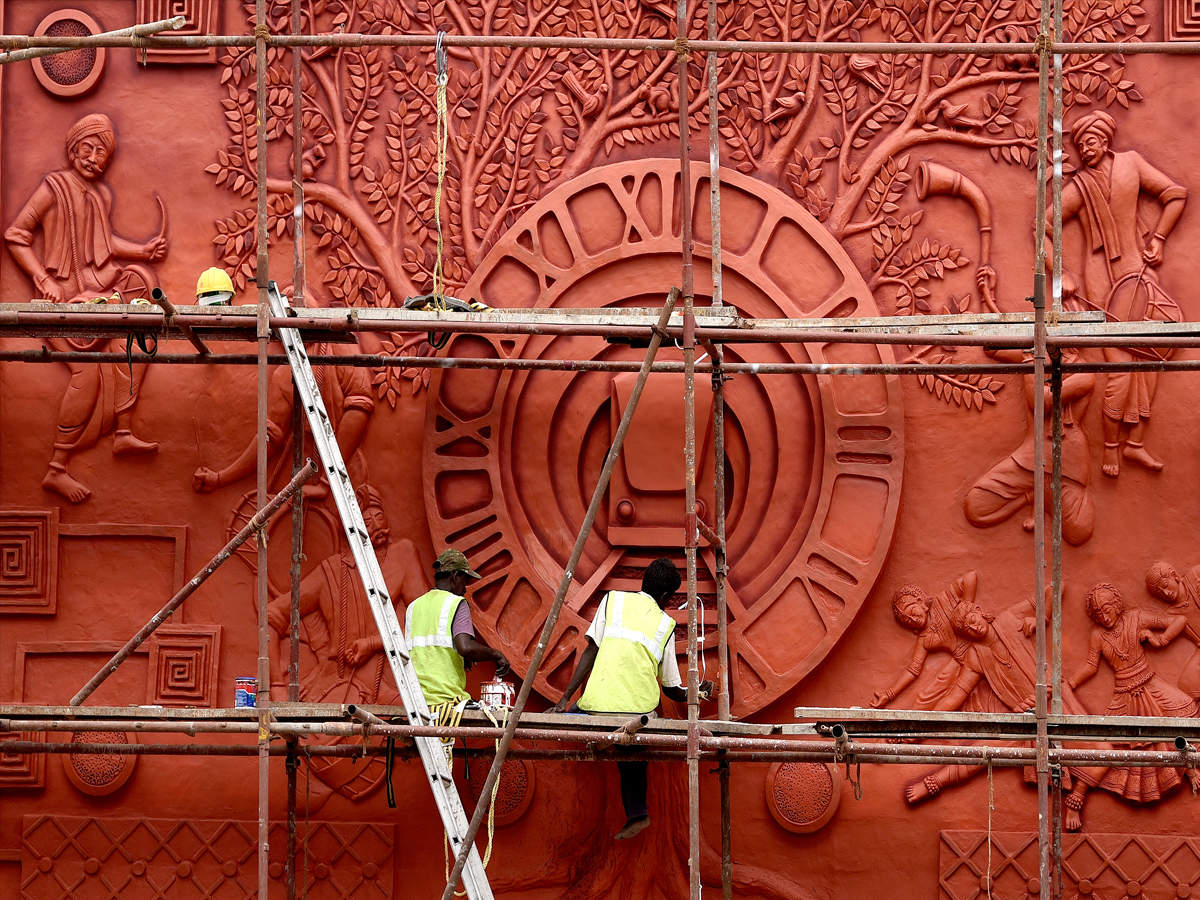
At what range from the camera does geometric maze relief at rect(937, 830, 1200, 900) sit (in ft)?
33.3

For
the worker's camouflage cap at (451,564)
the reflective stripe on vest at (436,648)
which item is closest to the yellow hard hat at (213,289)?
the worker's camouflage cap at (451,564)

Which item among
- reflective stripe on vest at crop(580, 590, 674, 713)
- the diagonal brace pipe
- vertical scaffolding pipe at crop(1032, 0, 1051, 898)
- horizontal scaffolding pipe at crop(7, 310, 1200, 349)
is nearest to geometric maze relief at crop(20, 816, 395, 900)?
the diagonal brace pipe

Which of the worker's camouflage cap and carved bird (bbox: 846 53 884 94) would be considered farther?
carved bird (bbox: 846 53 884 94)

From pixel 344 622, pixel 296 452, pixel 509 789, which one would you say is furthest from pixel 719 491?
pixel 296 452

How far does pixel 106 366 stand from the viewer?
1075 cm

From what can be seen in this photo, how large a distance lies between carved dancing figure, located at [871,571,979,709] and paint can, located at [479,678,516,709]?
75.0 inches

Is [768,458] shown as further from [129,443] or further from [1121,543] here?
[129,443]

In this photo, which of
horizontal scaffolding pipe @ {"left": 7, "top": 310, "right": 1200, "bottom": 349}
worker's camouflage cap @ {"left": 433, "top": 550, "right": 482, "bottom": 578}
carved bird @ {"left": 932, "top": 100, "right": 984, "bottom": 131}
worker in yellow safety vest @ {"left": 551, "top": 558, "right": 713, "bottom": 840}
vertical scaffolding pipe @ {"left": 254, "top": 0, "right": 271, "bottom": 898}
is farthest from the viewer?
carved bird @ {"left": 932, "top": 100, "right": 984, "bottom": 131}

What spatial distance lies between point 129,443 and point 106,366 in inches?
17.3

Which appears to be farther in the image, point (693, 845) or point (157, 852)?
point (157, 852)

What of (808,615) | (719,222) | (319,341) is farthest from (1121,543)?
(319,341)

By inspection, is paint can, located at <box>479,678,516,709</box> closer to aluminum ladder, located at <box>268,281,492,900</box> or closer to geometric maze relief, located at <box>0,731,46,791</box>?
aluminum ladder, located at <box>268,281,492,900</box>

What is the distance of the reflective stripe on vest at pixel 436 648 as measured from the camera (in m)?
9.89

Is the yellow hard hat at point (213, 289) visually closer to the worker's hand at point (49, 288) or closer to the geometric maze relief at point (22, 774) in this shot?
the worker's hand at point (49, 288)
